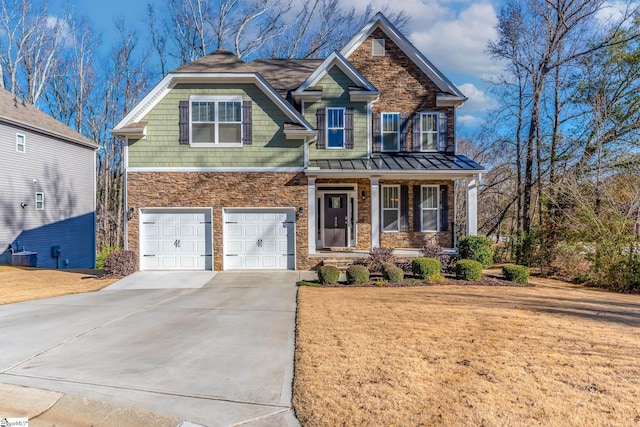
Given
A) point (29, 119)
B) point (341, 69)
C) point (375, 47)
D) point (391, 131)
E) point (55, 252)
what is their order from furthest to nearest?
point (55, 252), point (29, 119), point (375, 47), point (391, 131), point (341, 69)

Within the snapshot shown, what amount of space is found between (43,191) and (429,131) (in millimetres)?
18897

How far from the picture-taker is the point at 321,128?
1596 centimetres

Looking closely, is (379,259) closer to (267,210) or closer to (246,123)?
(267,210)

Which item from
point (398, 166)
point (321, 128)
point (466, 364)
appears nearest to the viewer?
point (466, 364)

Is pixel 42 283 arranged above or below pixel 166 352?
below

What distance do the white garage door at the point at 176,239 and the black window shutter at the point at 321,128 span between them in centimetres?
500

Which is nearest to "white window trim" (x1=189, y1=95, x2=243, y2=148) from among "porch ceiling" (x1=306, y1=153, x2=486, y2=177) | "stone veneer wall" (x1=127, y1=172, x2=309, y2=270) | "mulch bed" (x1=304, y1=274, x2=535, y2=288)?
"stone veneer wall" (x1=127, y1=172, x2=309, y2=270)

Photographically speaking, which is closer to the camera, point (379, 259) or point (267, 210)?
point (379, 259)

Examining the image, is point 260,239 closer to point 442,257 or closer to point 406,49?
point 442,257

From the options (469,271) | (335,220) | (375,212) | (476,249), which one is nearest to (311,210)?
(375,212)

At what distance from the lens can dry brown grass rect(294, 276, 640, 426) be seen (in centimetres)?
386

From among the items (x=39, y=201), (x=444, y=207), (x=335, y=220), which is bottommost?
(x=335, y=220)

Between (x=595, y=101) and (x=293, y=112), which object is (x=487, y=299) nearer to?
(x=293, y=112)

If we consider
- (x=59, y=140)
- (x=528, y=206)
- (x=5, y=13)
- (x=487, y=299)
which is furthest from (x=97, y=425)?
(x=5, y=13)
